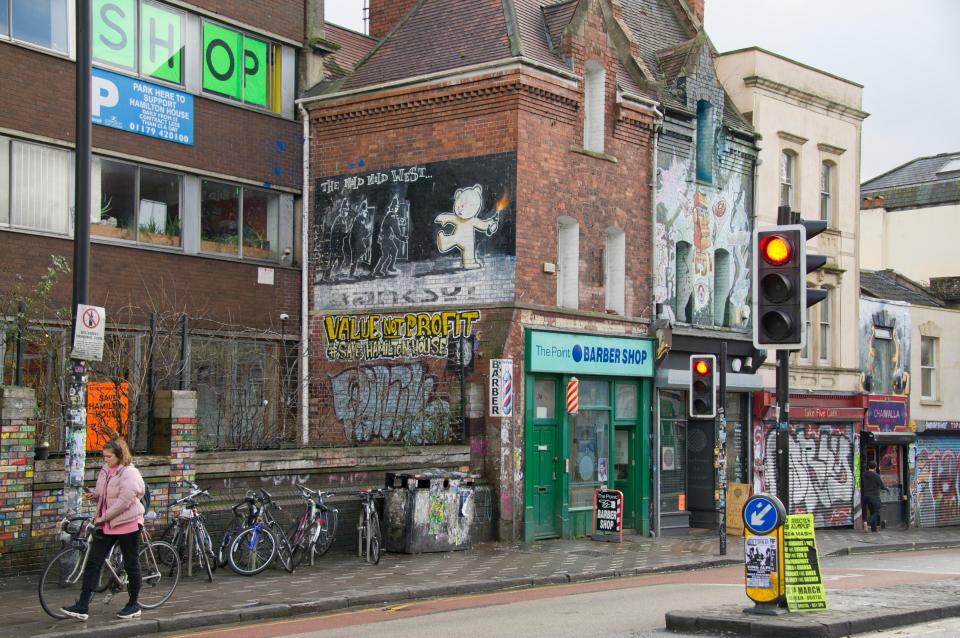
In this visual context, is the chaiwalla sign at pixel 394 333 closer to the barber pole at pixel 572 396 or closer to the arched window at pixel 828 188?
the barber pole at pixel 572 396

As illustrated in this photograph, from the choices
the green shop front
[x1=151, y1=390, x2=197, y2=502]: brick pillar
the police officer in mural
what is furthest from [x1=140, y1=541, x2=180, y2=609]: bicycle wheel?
the police officer in mural

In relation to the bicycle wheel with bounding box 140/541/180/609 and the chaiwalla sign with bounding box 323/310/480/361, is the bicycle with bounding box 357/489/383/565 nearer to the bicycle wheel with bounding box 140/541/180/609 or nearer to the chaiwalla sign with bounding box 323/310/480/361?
the bicycle wheel with bounding box 140/541/180/609

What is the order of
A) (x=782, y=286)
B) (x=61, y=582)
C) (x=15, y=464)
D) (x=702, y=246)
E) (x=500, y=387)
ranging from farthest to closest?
(x=702, y=246)
(x=500, y=387)
(x=15, y=464)
(x=61, y=582)
(x=782, y=286)

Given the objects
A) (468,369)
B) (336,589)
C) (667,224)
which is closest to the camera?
(336,589)

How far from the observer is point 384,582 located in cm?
1672

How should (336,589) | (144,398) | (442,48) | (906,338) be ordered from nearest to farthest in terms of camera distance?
(336,589)
(144,398)
(442,48)
(906,338)

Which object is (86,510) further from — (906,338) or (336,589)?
(906,338)

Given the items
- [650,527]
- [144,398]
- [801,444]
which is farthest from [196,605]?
[801,444]

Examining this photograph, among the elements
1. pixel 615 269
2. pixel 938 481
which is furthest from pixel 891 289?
pixel 615 269

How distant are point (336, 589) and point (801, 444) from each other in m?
19.1

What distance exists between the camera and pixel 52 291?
21766 mm

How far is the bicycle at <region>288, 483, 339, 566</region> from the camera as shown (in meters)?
18.1

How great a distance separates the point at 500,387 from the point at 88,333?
977cm

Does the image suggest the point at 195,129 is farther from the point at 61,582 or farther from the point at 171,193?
the point at 61,582
